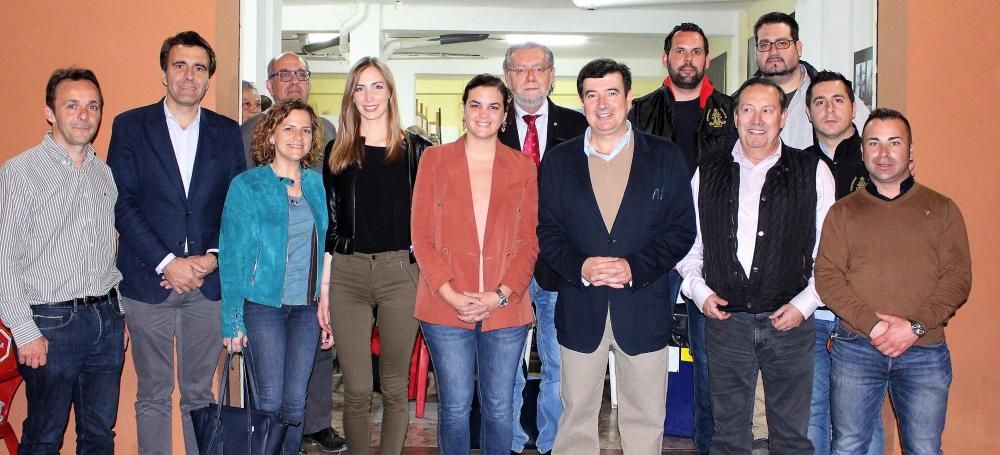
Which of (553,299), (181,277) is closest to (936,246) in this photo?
(553,299)

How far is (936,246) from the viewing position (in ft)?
9.97

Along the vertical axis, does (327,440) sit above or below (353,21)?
below

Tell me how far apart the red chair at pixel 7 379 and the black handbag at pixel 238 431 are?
843 mm

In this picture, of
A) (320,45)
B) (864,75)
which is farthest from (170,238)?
(320,45)

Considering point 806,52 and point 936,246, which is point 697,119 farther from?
point 806,52

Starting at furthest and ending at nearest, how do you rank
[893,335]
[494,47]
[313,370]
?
[494,47] < [313,370] < [893,335]

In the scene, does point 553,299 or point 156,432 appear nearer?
point 156,432

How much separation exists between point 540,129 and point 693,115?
70 centimetres

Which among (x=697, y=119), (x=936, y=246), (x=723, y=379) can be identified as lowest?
(x=723, y=379)

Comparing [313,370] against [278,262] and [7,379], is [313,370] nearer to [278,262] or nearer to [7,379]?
[278,262]

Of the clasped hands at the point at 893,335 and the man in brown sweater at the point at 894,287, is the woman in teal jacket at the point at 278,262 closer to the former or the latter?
the man in brown sweater at the point at 894,287

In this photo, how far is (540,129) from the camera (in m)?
3.87

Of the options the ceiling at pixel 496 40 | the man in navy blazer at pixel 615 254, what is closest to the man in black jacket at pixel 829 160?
the man in navy blazer at pixel 615 254

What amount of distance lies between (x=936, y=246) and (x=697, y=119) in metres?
1.19
